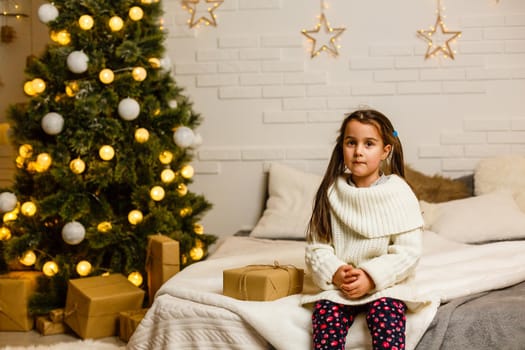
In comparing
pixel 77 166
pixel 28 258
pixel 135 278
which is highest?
pixel 77 166

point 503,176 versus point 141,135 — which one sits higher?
point 141,135

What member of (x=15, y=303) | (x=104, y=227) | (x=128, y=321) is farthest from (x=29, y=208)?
(x=128, y=321)

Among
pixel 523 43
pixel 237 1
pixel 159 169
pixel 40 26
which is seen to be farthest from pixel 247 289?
pixel 40 26

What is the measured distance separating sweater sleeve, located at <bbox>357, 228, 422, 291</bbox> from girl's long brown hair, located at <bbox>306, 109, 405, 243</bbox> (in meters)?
0.19

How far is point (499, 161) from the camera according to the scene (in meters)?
3.77

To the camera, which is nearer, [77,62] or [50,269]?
[77,62]

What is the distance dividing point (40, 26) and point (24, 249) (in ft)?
5.68

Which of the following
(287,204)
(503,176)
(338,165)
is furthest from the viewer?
(287,204)

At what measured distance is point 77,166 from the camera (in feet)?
10.6

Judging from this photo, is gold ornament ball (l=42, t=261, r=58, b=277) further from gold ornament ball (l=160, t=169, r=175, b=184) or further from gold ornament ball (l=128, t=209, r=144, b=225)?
gold ornament ball (l=160, t=169, r=175, b=184)

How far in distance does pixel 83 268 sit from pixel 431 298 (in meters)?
1.85

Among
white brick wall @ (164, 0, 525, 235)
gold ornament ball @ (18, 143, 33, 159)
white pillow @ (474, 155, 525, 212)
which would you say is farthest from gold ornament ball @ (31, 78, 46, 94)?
white pillow @ (474, 155, 525, 212)

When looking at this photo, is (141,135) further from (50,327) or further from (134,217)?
(50,327)

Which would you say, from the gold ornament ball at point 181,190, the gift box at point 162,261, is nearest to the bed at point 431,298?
the gift box at point 162,261
